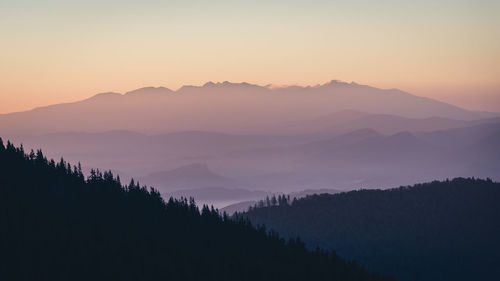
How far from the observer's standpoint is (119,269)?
456 feet

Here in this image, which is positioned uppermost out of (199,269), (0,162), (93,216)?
(0,162)

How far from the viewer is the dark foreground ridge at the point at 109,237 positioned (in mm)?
133625

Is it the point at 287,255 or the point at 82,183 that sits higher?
the point at 82,183

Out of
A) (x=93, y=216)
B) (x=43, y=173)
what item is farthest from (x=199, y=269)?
(x=43, y=173)

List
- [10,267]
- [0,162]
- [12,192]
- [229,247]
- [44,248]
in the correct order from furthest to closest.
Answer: [229,247] → [0,162] → [12,192] → [44,248] → [10,267]

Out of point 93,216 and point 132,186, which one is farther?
point 132,186

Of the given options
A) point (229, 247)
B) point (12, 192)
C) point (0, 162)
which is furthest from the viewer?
point (229, 247)

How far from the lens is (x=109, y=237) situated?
155 m

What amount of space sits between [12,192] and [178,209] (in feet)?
160

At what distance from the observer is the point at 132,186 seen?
186m

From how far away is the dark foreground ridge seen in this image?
13362 cm

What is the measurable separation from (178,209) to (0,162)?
44598 millimetres

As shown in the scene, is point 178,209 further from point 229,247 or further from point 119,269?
point 119,269

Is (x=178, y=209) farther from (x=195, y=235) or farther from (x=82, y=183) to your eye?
(x=82, y=183)
